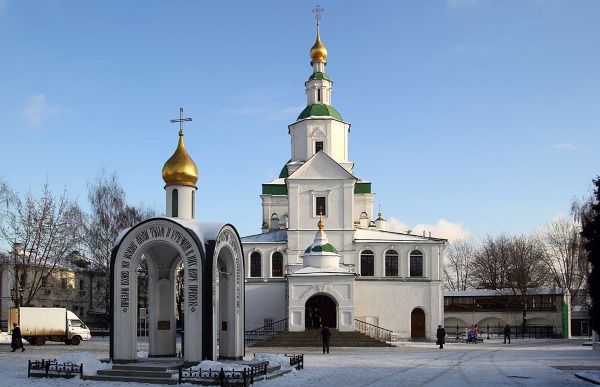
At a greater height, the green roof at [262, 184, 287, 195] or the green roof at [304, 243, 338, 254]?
the green roof at [262, 184, 287, 195]

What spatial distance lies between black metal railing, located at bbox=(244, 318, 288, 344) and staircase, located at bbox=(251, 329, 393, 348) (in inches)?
125

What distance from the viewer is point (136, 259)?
21.6 meters

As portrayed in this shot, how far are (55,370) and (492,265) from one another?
61269 mm

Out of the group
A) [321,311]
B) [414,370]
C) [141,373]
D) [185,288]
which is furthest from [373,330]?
[141,373]

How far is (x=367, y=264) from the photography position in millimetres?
45906

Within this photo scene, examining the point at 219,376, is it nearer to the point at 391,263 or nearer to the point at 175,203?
the point at 175,203

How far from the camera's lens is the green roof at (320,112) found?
164ft

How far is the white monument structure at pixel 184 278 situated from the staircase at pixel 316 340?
15605 mm

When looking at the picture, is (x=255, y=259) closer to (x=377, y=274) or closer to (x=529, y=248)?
(x=377, y=274)

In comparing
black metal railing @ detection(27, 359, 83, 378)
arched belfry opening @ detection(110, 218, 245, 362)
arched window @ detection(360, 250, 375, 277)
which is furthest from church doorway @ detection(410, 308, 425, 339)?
black metal railing @ detection(27, 359, 83, 378)

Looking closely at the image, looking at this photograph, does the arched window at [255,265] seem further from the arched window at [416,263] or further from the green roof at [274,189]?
the arched window at [416,263]

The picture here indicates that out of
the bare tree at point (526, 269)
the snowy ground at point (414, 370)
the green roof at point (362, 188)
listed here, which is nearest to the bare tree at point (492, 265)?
the bare tree at point (526, 269)

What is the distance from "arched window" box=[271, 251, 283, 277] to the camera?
153 ft

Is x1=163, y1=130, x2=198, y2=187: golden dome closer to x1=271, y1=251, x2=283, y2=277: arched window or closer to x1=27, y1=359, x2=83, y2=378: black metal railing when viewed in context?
x1=27, y1=359, x2=83, y2=378: black metal railing
